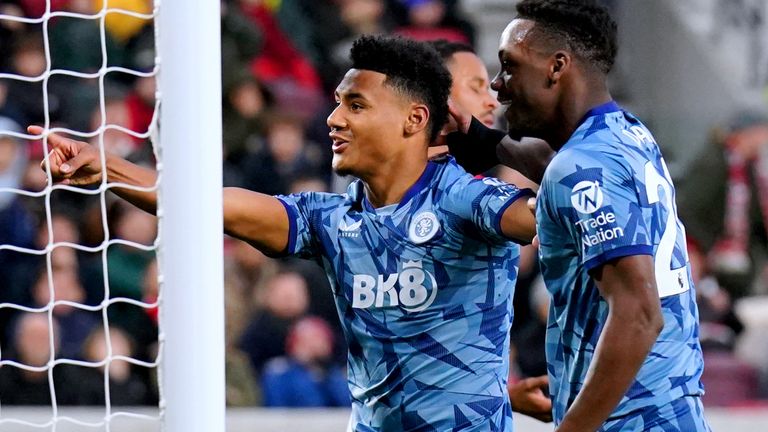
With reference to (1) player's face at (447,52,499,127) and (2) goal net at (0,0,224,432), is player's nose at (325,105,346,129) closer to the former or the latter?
(1) player's face at (447,52,499,127)

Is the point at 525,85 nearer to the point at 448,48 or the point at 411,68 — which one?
the point at 411,68

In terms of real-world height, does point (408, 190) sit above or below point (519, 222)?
above

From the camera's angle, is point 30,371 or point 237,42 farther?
point 237,42

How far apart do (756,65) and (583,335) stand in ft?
18.3

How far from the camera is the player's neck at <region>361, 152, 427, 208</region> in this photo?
370 cm

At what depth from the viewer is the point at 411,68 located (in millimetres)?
3781

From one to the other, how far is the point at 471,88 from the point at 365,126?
2.68ft

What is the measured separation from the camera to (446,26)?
7.45m

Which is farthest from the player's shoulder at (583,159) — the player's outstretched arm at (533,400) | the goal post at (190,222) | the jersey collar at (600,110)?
the player's outstretched arm at (533,400)

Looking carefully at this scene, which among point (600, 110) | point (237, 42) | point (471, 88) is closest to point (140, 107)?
point (237, 42)

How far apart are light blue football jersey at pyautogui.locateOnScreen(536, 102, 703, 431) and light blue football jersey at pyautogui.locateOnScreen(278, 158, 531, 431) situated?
53cm

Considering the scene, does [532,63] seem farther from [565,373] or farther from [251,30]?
[251,30]

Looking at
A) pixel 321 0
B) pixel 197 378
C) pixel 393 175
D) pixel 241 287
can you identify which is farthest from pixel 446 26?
pixel 197 378

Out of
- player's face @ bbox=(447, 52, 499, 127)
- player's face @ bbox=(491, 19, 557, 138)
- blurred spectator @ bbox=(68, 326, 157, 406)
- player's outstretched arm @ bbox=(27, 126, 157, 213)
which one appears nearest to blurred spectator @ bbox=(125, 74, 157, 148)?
blurred spectator @ bbox=(68, 326, 157, 406)
